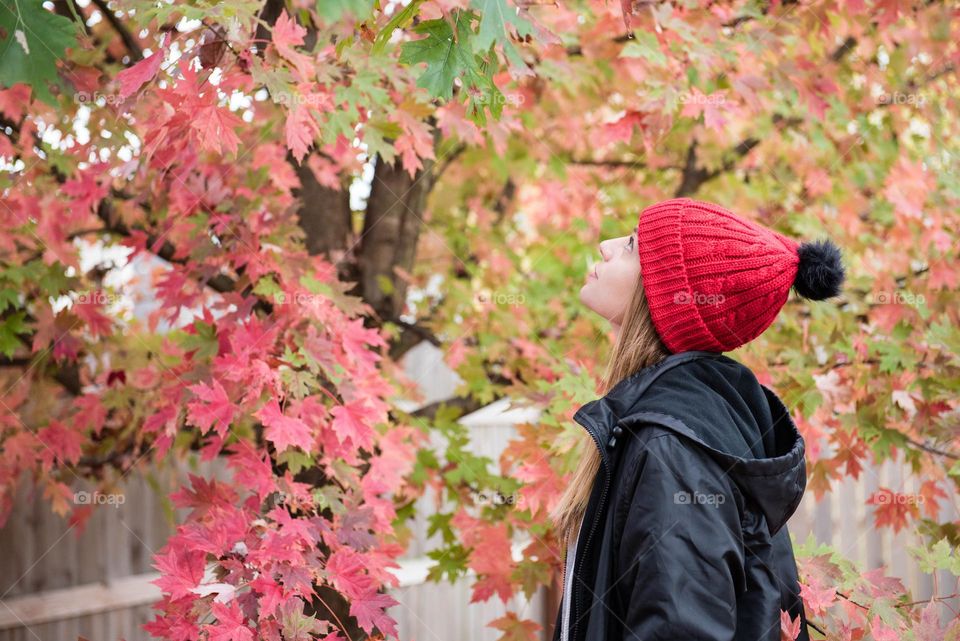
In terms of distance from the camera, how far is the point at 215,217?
269cm

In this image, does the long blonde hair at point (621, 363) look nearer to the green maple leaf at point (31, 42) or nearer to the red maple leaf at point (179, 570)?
the red maple leaf at point (179, 570)

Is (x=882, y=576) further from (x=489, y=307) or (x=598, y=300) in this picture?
(x=489, y=307)

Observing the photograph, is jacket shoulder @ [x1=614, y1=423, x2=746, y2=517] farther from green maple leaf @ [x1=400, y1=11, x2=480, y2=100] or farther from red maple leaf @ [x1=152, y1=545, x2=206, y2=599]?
red maple leaf @ [x1=152, y1=545, x2=206, y2=599]

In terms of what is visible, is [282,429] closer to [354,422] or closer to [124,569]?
[354,422]

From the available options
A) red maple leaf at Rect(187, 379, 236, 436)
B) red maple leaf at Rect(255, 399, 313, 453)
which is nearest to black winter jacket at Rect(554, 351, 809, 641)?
red maple leaf at Rect(255, 399, 313, 453)

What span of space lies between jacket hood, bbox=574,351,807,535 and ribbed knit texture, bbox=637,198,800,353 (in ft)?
0.19

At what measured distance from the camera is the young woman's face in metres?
1.90

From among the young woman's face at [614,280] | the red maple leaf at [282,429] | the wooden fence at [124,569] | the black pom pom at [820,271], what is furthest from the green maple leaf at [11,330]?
the black pom pom at [820,271]

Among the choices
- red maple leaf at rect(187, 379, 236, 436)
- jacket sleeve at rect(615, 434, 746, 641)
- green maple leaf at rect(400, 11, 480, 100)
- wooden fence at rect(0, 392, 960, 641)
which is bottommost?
wooden fence at rect(0, 392, 960, 641)

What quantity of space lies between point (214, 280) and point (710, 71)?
6.13 feet

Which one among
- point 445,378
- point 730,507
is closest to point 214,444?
point 730,507

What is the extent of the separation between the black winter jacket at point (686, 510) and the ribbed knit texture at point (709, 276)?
2.4 inches

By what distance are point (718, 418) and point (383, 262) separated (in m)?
2.28

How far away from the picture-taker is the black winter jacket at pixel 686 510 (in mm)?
1451
